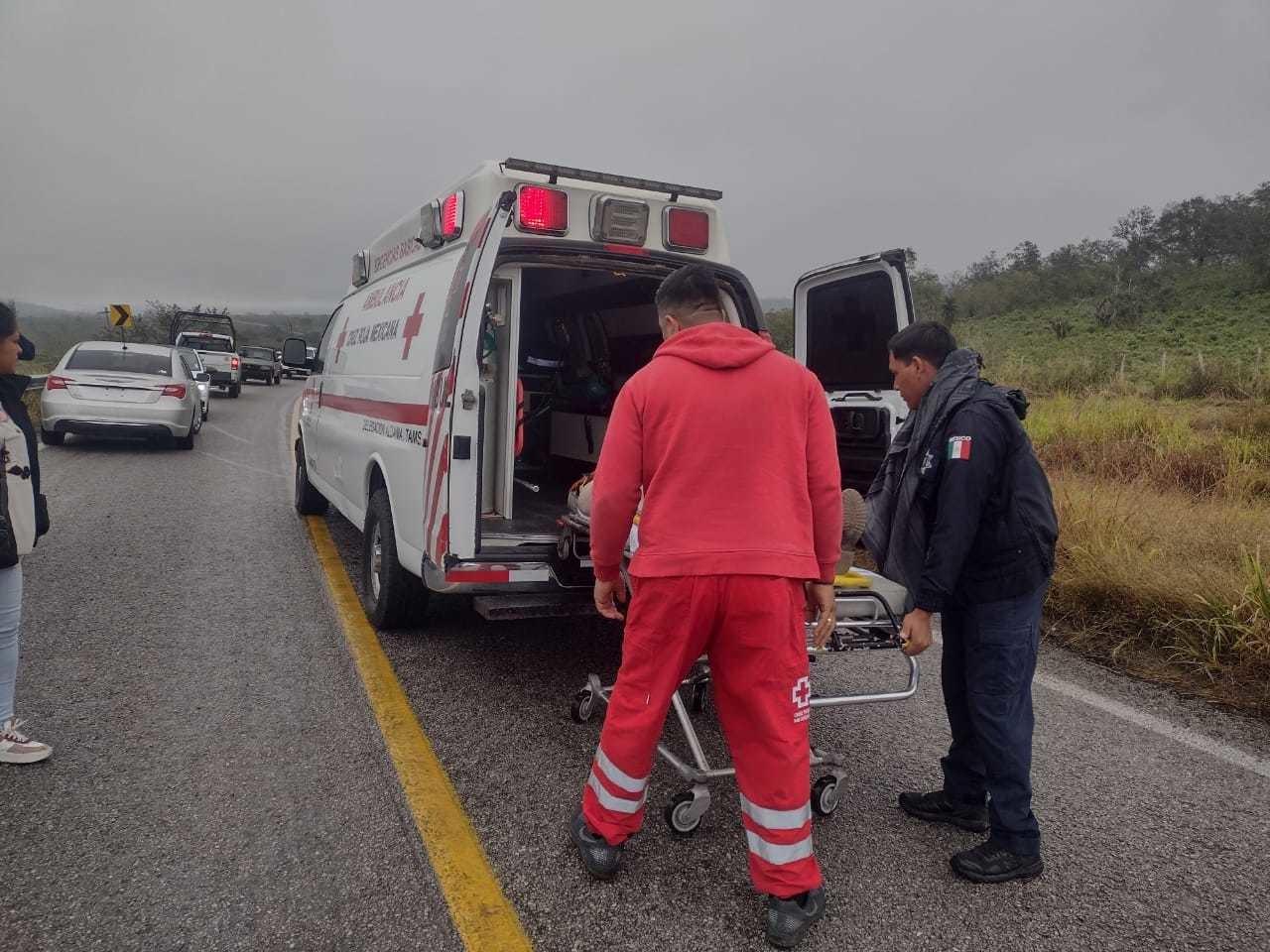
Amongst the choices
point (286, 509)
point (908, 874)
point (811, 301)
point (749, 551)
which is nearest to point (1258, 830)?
point (908, 874)

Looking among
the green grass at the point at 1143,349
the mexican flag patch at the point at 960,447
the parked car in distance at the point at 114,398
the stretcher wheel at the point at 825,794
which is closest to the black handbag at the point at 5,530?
the stretcher wheel at the point at 825,794

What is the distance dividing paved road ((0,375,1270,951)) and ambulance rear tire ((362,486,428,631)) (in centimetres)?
14

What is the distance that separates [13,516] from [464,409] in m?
1.67

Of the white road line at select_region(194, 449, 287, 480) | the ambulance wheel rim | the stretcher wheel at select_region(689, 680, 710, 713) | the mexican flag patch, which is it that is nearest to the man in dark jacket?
the mexican flag patch

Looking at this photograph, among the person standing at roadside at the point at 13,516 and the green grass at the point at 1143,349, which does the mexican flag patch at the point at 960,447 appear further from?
the green grass at the point at 1143,349

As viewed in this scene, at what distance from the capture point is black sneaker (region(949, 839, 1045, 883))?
9.05 ft

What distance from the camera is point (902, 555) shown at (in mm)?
3006

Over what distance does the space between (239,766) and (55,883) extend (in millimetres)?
798

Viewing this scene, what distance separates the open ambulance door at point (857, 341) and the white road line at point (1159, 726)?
1256 mm

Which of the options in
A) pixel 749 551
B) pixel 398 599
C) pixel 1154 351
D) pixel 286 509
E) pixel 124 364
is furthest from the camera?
pixel 1154 351

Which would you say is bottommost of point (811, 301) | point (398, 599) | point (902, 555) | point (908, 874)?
point (908, 874)

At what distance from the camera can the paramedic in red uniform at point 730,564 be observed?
2465 mm

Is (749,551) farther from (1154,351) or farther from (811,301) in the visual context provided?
(1154,351)

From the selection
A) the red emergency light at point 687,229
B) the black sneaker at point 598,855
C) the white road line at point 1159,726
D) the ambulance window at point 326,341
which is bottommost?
the white road line at point 1159,726
